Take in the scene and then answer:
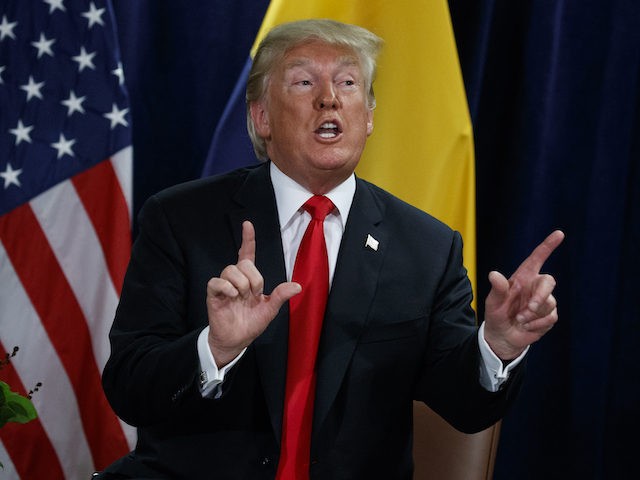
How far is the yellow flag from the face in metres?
0.58

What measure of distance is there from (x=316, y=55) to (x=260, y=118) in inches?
7.8

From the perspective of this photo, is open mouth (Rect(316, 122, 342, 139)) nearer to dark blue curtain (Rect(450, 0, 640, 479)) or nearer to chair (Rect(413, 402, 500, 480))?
chair (Rect(413, 402, 500, 480))

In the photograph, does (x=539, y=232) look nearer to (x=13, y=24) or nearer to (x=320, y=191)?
(x=320, y=191)

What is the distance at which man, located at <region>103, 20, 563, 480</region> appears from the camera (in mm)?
1823

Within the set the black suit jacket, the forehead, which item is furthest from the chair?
the forehead

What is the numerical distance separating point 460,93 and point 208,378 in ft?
4.25

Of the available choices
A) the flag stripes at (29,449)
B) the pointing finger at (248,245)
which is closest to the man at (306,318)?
the pointing finger at (248,245)

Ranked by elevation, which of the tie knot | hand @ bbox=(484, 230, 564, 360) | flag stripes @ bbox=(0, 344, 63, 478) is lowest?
flag stripes @ bbox=(0, 344, 63, 478)

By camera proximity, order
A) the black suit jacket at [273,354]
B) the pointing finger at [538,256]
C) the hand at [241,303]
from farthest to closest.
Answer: the black suit jacket at [273,354], the pointing finger at [538,256], the hand at [241,303]

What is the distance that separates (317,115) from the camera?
6.96 ft

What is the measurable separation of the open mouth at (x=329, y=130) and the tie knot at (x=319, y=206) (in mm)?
131

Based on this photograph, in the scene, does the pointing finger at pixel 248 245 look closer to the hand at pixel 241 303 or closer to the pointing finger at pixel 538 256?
the hand at pixel 241 303

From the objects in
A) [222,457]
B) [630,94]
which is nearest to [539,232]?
[630,94]

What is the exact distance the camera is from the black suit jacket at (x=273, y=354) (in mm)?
1909
